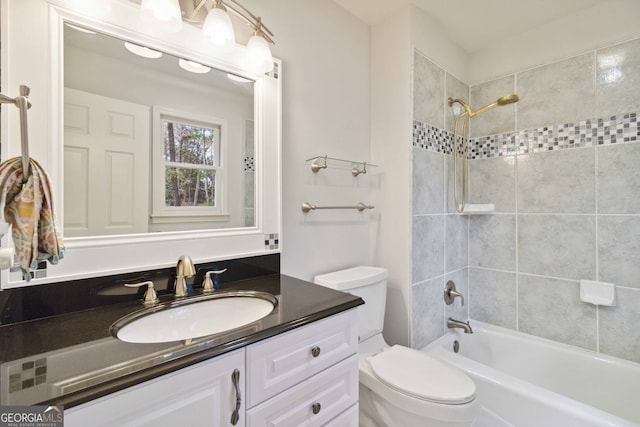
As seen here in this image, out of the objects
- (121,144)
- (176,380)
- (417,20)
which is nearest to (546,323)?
(417,20)

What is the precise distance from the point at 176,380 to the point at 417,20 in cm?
213

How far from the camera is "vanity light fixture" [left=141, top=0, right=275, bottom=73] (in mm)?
1013

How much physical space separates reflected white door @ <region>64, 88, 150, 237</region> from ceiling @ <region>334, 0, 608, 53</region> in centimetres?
142

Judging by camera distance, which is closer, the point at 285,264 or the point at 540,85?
the point at 285,264

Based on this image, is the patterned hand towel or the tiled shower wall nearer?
the patterned hand towel

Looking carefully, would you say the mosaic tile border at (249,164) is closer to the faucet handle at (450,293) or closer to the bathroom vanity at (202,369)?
the bathroom vanity at (202,369)

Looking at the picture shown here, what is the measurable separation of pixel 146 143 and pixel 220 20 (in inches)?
22.2

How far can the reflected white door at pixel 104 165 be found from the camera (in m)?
0.96

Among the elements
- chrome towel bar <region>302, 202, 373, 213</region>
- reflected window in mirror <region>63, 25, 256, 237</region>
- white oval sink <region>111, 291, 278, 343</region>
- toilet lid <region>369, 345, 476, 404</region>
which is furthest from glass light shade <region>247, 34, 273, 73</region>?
toilet lid <region>369, 345, 476, 404</region>

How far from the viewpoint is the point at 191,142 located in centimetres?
122

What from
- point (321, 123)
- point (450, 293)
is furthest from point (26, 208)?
point (450, 293)

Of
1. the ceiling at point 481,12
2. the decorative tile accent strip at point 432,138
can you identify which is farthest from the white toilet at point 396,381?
the ceiling at point 481,12

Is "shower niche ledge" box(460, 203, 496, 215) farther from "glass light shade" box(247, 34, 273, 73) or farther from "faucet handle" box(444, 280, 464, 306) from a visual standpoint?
"glass light shade" box(247, 34, 273, 73)

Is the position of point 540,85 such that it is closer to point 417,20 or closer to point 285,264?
point 417,20
